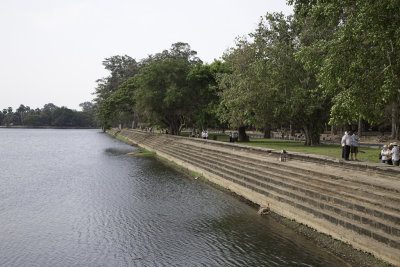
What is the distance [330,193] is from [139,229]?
7.41 meters

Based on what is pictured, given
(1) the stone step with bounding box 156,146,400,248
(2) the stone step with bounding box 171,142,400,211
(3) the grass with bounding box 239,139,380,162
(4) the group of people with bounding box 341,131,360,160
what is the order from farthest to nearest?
(3) the grass with bounding box 239,139,380,162 → (4) the group of people with bounding box 341,131,360,160 → (2) the stone step with bounding box 171,142,400,211 → (1) the stone step with bounding box 156,146,400,248

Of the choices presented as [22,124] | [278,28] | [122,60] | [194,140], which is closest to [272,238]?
[194,140]

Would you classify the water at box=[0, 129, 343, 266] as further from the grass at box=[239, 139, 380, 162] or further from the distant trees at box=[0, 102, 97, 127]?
the distant trees at box=[0, 102, 97, 127]

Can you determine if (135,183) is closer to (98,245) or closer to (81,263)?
(98,245)

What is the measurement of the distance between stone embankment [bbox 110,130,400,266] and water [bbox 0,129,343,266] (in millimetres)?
944

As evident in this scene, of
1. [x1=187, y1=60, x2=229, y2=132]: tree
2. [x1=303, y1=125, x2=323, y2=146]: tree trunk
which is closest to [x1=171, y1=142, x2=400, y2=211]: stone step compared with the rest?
[x1=303, y1=125, x2=323, y2=146]: tree trunk

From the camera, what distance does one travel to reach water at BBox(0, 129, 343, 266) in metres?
10.6

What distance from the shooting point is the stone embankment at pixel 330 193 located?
9.64 metres

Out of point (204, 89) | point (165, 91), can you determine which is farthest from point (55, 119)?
point (204, 89)

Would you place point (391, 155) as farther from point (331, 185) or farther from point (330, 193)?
point (330, 193)

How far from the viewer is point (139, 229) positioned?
43.9 ft

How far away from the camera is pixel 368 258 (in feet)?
31.0

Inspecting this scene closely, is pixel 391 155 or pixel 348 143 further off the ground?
pixel 348 143

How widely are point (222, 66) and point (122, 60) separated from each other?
69.0m
